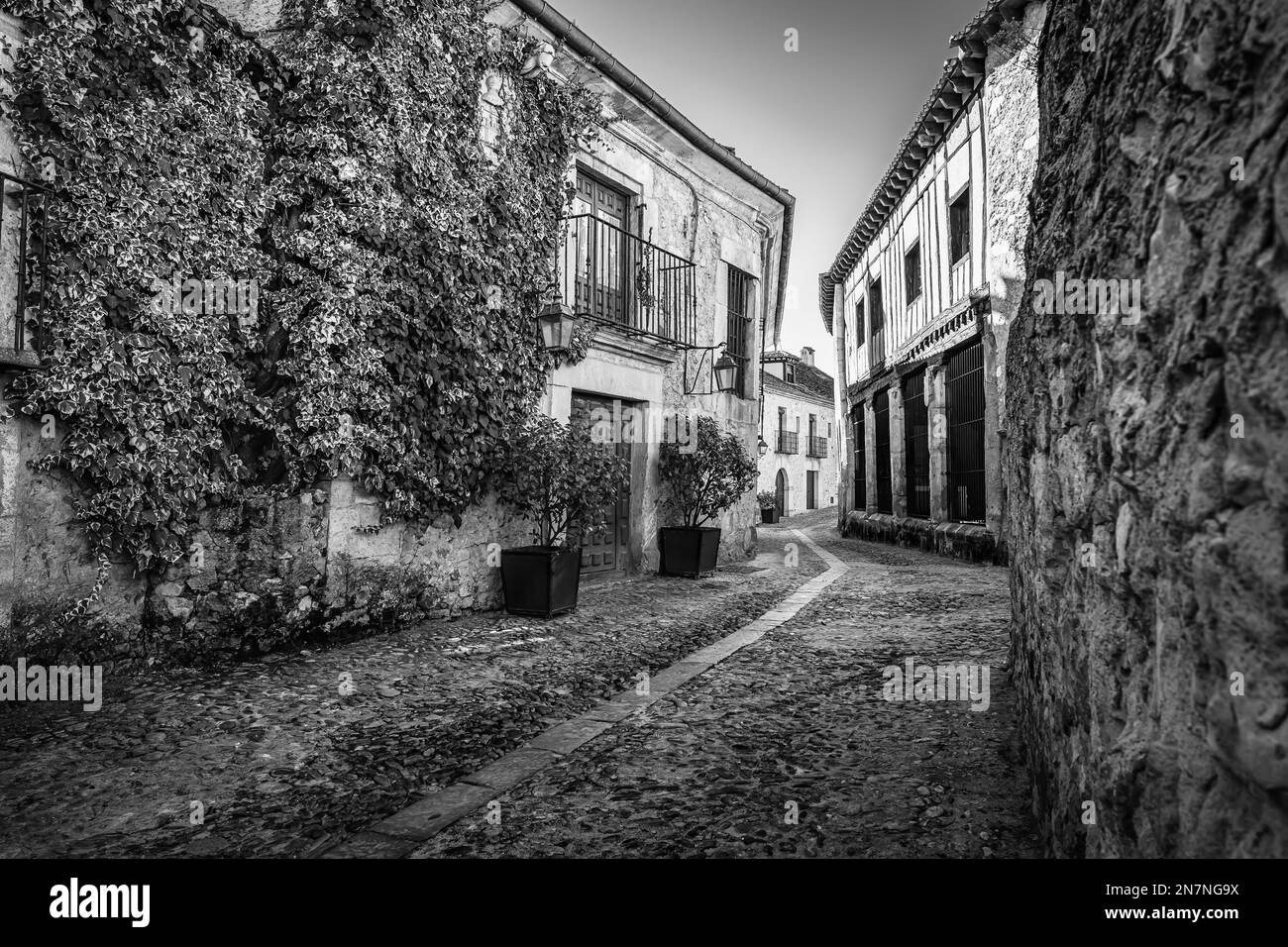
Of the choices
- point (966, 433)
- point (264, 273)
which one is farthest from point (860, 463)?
point (264, 273)

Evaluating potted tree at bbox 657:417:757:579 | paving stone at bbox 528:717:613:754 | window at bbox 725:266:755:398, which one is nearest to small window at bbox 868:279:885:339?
window at bbox 725:266:755:398

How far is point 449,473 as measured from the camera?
6.16m

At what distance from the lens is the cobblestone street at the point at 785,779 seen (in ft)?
7.69

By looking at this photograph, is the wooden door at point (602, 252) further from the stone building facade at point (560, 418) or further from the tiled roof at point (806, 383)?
the tiled roof at point (806, 383)

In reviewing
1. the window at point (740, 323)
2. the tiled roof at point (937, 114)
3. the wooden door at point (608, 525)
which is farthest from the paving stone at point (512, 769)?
the tiled roof at point (937, 114)

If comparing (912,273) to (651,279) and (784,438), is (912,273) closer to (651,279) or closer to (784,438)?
(651,279)

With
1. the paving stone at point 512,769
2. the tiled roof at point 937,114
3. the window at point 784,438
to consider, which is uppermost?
the tiled roof at point 937,114

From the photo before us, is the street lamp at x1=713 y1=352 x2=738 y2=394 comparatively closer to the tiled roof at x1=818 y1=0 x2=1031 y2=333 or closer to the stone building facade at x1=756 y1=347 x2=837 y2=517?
the tiled roof at x1=818 y1=0 x2=1031 y2=333

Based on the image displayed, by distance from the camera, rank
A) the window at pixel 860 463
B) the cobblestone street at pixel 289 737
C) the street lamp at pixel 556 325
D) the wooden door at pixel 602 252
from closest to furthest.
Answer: the cobblestone street at pixel 289 737 → the street lamp at pixel 556 325 → the wooden door at pixel 602 252 → the window at pixel 860 463

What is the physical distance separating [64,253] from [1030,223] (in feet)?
16.4

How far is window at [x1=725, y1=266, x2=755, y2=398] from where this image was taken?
445 inches

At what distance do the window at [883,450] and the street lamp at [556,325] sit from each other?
10213 millimetres

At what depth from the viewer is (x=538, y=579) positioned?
21.0ft
